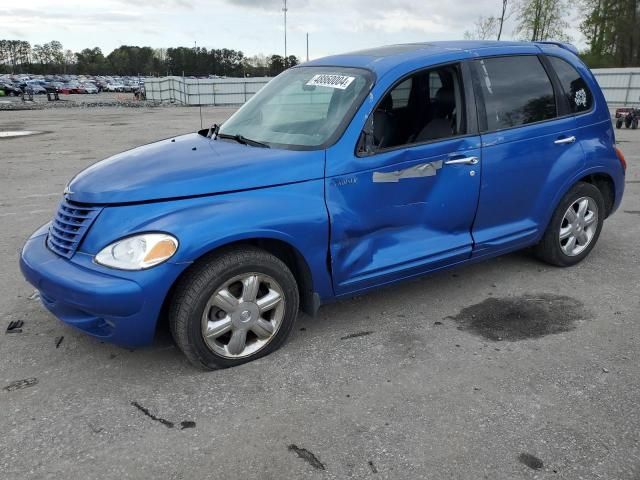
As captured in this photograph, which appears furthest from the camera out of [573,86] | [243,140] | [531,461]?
[573,86]

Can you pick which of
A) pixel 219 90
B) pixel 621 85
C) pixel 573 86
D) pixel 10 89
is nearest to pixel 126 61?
pixel 10 89

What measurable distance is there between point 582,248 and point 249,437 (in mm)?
3485

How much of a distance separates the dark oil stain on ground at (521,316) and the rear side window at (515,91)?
4.20ft

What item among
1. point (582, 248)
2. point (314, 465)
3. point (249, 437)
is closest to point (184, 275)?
point (249, 437)

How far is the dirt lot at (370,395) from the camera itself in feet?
8.18

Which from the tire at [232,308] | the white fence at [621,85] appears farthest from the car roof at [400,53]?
the white fence at [621,85]

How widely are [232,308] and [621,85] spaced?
28.2 meters

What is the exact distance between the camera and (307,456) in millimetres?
2527

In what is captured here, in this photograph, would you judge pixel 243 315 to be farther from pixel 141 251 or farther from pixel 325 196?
pixel 325 196

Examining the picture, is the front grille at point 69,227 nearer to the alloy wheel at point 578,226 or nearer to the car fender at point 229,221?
the car fender at point 229,221

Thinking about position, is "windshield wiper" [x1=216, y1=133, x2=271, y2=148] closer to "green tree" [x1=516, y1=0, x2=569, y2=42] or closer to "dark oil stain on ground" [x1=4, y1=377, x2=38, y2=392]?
"dark oil stain on ground" [x1=4, y1=377, x2=38, y2=392]

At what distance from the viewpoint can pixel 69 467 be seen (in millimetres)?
2463

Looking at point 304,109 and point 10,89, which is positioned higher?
point 10,89

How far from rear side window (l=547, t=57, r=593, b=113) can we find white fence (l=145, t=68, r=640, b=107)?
74.2 ft
